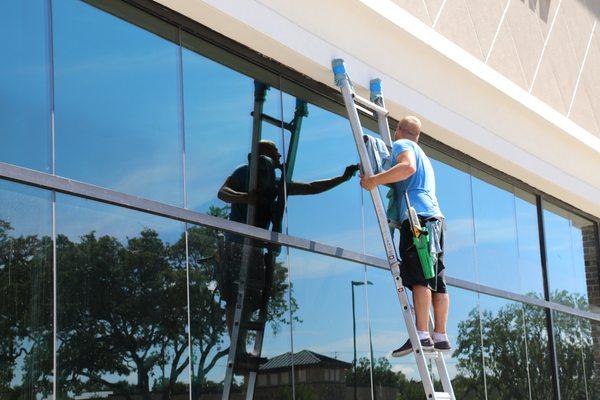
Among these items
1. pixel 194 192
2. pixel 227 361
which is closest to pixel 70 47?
pixel 194 192

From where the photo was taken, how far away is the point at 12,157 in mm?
4359

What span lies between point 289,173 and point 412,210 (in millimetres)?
1100

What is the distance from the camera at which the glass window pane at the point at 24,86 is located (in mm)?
4387

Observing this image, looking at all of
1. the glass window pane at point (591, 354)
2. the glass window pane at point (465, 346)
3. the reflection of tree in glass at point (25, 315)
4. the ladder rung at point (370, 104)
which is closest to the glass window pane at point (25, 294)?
the reflection of tree in glass at point (25, 315)

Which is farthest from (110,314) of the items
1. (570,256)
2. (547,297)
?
(570,256)

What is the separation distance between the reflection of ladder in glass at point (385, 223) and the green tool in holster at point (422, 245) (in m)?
0.16

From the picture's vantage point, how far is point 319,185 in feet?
22.2

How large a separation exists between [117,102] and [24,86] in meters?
0.67

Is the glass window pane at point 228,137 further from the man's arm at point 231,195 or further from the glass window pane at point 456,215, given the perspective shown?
the glass window pane at point 456,215

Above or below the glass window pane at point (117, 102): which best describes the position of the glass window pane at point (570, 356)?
below

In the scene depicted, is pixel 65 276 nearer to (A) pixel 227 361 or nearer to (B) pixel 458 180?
(A) pixel 227 361

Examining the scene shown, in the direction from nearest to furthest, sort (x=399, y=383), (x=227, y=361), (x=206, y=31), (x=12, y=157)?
(x=12, y=157), (x=227, y=361), (x=206, y=31), (x=399, y=383)

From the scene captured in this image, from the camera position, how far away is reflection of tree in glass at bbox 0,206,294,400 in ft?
14.0

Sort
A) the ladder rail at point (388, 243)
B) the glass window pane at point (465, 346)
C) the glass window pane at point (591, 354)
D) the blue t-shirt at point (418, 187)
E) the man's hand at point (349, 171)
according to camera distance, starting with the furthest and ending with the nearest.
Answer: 1. the glass window pane at point (591, 354)
2. the glass window pane at point (465, 346)
3. the man's hand at point (349, 171)
4. the blue t-shirt at point (418, 187)
5. the ladder rail at point (388, 243)
